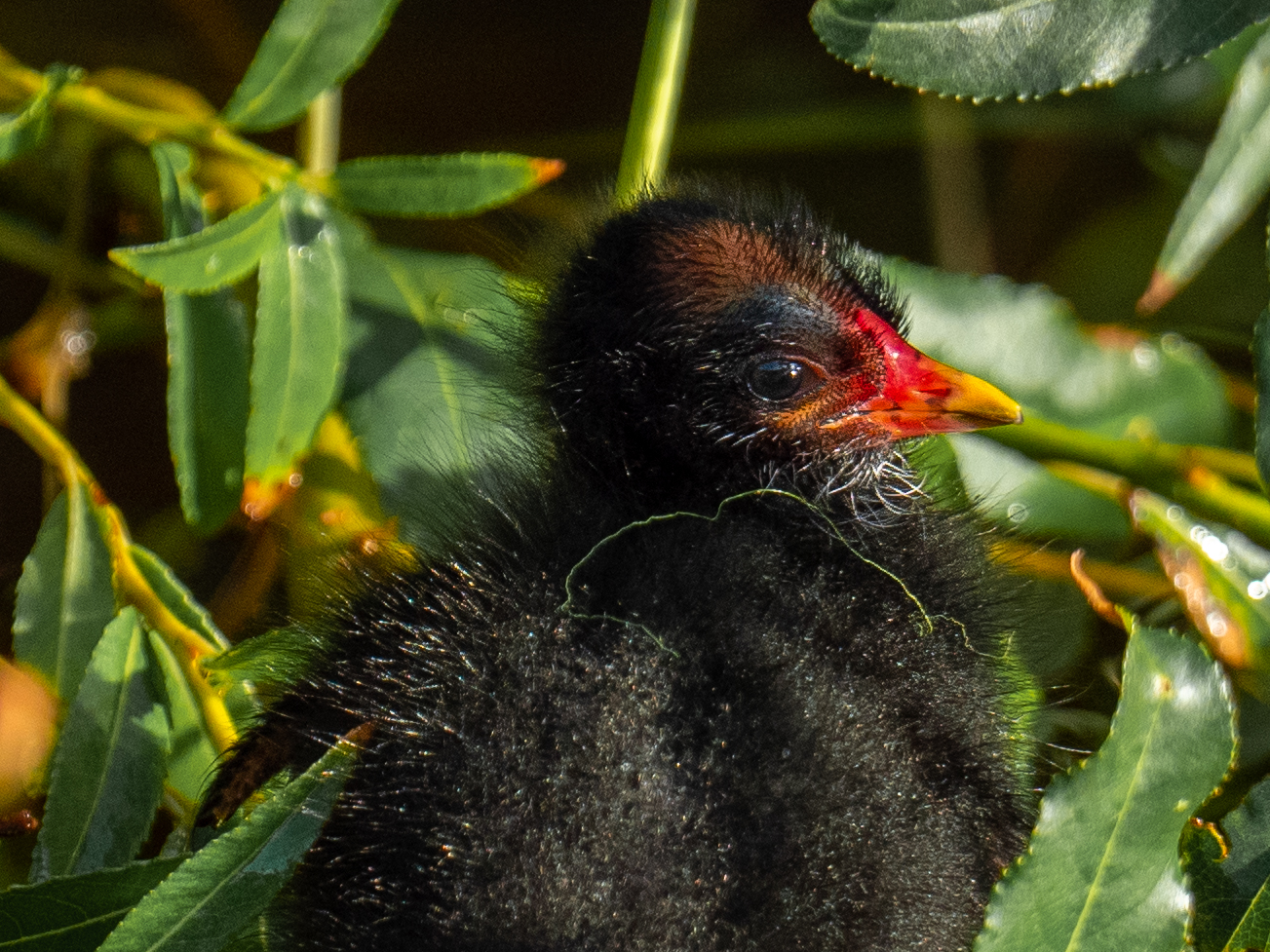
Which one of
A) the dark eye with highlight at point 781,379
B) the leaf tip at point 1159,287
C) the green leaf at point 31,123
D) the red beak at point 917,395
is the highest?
the green leaf at point 31,123

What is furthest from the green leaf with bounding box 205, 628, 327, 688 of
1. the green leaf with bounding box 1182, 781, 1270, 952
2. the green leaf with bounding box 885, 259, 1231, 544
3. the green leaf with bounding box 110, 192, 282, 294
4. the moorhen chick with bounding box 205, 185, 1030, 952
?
the green leaf with bounding box 885, 259, 1231, 544

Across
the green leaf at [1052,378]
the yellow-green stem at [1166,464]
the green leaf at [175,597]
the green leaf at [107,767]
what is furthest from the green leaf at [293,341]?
the yellow-green stem at [1166,464]

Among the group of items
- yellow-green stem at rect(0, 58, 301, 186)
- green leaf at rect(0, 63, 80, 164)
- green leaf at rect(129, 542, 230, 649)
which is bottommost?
green leaf at rect(129, 542, 230, 649)

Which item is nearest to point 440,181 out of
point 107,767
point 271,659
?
point 271,659

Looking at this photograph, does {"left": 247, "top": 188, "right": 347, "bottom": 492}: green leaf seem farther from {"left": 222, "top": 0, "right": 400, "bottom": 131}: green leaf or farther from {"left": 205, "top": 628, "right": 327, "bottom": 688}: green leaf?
{"left": 205, "top": 628, "right": 327, "bottom": 688}: green leaf

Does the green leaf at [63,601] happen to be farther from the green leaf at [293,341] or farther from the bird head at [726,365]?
the bird head at [726,365]

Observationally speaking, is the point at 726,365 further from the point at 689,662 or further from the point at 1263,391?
the point at 1263,391

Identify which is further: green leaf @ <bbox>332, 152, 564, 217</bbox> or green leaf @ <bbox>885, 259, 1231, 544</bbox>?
green leaf @ <bbox>885, 259, 1231, 544</bbox>
